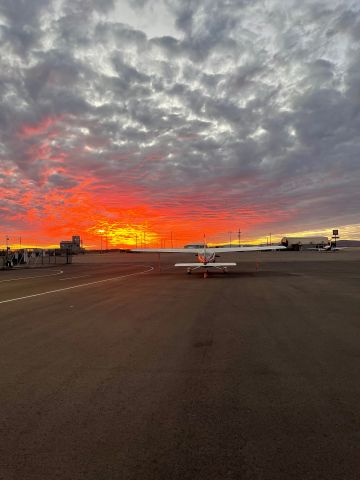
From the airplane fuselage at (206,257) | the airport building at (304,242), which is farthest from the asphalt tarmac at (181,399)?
the airport building at (304,242)

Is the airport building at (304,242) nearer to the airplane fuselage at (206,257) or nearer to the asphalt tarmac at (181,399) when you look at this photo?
the airplane fuselage at (206,257)

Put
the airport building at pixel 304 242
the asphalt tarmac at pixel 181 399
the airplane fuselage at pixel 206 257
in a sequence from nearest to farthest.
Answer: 1. the asphalt tarmac at pixel 181 399
2. the airplane fuselage at pixel 206 257
3. the airport building at pixel 304 242

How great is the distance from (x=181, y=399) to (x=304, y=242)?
164620mm

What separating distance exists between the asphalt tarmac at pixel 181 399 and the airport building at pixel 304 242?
145m

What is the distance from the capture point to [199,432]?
362cm

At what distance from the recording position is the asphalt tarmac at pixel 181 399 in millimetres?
3115

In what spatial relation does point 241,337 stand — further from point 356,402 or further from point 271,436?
point 271,436

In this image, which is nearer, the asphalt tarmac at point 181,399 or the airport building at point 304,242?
the asphalt tarmac at point 181,399

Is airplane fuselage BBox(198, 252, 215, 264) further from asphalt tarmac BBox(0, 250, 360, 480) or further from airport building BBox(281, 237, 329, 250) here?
airport building BBox(281, 237, 329, 250)

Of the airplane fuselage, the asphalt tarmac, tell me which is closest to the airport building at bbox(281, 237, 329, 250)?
the airplane fuselage

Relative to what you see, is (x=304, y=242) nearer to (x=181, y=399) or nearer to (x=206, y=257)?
(x=206, y=257)

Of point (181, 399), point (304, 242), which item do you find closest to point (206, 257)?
point (181, 399)

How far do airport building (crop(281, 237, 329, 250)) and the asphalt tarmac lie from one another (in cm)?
14461

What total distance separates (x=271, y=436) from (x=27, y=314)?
9812mm
